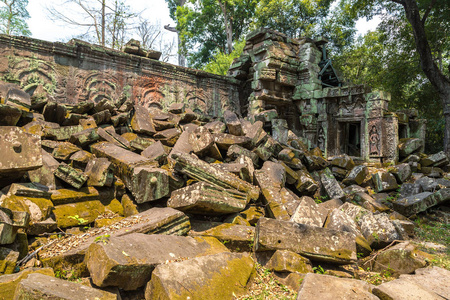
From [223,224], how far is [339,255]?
1298 millimetres

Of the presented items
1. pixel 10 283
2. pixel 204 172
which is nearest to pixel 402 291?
pixel 204 172

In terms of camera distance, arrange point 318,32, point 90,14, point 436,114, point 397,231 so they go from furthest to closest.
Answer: point 318,32, point 90,14, point 436,114, point 397,231

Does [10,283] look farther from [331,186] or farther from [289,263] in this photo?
[331,186]

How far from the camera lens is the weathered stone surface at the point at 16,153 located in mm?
2736

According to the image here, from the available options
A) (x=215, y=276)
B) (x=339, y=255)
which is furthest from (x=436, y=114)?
(x=215, y=276)

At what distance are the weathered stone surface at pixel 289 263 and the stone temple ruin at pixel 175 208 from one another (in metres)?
0.01

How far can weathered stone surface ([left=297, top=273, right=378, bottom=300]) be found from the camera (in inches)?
82.1

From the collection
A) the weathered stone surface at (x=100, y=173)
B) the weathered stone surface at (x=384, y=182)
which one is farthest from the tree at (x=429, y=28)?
the weathered stone surface at (x=100, y=173)

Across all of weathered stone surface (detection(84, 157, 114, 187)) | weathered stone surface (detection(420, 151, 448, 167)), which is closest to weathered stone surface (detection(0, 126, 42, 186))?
weathered stone surface (detection(84, 157, 114, 187))

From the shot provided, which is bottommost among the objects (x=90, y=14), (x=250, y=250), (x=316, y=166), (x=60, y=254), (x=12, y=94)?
(x=250, y=250)

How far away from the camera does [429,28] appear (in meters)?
12.4

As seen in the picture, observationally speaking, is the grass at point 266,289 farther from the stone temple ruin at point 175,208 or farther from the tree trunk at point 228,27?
the tree trunk at point 228,27

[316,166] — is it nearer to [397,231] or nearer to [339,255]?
[397,231]

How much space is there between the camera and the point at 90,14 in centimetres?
1669
